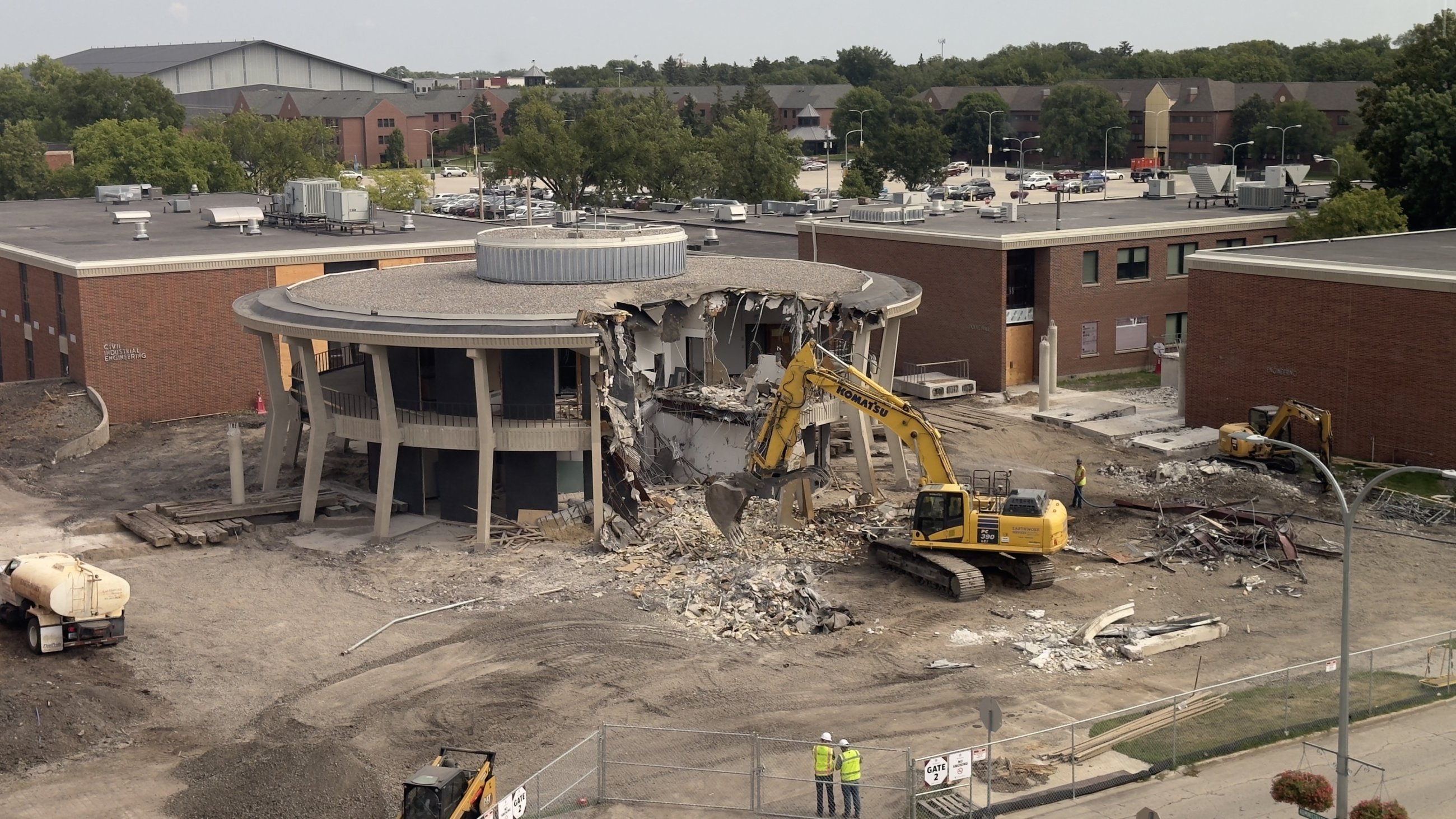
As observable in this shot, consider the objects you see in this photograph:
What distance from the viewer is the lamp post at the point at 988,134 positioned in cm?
16200

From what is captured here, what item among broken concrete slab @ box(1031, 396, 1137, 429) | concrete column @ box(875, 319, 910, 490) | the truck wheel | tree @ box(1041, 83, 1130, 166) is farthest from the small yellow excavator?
tree @ box(1041, 83, 1130, 166)

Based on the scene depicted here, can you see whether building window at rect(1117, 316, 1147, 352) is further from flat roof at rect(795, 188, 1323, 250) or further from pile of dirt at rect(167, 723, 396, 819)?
pile of dirt at rect(167, 723, 396, 819)

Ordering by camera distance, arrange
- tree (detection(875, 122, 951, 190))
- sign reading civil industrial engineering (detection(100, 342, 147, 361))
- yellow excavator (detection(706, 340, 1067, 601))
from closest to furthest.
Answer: yellow excavator (detection(706, 340, 1067, 601))
sign reading civil industrial engineering (detection(100, 342, 147, 361))
tree (detection(875, 122, 951, 190))

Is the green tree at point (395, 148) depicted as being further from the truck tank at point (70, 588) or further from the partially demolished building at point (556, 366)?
the truck tank at point (70, 588)

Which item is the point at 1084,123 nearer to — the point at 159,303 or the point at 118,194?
the point at 118,194

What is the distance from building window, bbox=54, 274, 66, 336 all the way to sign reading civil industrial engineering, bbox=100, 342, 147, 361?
12.1 feet

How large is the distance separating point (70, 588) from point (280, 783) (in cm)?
884

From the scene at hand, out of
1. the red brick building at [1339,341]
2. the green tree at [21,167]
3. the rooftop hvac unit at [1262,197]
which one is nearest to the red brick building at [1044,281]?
the rooftop hvac unit at [1262,197]

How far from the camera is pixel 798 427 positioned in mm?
39250

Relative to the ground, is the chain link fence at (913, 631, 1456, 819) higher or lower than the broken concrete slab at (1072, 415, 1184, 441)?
lower

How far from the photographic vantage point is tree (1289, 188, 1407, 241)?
64.6 meters

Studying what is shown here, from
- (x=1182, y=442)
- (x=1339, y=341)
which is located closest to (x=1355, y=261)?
(x=1339, y=341)

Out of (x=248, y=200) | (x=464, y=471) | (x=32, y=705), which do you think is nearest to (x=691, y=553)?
(x=464, y=471)

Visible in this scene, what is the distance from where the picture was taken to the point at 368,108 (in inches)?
7224
